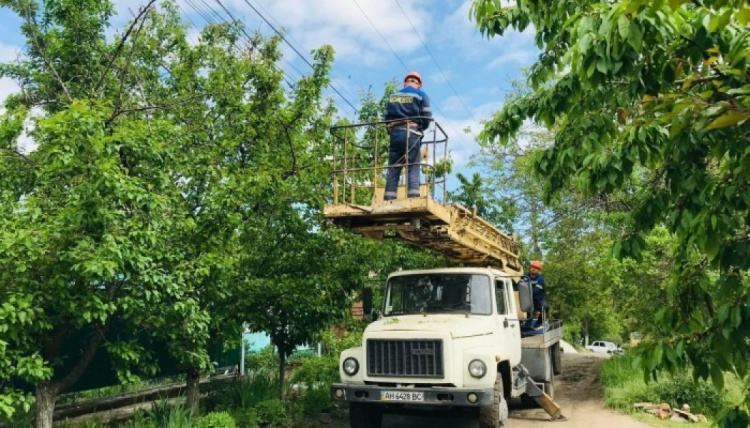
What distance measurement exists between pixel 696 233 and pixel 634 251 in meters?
0.78

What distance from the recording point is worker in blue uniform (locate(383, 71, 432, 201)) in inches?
302

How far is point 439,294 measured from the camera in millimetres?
8812

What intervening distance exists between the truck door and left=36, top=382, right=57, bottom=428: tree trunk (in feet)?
18.7

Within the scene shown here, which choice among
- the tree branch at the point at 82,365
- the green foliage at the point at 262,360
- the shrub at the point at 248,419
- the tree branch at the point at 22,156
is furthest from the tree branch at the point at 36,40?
the green foliage at the point at 262,360

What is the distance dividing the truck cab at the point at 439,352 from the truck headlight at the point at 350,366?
0.5 inches

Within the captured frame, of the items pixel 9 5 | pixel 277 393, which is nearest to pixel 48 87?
pixel 9 5

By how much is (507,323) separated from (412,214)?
268 cm

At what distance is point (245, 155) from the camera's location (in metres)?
10.3

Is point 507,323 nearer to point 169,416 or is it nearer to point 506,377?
point 506,377

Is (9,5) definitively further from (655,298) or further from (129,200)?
(655,298)

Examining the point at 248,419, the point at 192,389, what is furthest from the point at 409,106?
the point at 192,389

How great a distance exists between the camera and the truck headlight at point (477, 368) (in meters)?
7.28

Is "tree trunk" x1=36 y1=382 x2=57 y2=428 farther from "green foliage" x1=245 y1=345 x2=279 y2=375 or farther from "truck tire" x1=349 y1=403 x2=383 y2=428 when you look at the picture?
"green foliage" x1=245 y1=345 x2=279 y2=375

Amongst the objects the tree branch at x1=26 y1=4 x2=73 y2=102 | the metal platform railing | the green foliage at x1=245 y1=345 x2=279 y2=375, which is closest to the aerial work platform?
the metal platform railing
